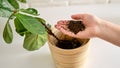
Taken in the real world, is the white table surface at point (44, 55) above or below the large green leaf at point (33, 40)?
below

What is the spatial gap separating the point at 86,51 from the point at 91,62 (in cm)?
10

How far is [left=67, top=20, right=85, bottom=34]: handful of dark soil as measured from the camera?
697 millimetres

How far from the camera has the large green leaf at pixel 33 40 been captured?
692mm

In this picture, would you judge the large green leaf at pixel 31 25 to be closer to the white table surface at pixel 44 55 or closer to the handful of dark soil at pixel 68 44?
the handful of dark soil at pixel 68 44

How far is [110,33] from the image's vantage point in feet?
2.31

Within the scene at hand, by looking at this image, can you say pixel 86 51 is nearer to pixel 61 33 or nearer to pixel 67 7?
pixel 61 33

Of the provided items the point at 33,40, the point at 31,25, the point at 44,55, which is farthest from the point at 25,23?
the point at 44,55

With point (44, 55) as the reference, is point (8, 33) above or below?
above

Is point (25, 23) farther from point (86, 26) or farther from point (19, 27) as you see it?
point (86, 26)

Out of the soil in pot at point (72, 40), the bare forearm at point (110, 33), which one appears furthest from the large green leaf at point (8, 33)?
the bare forearm at point (110, 33)

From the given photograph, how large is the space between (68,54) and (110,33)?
156 mm

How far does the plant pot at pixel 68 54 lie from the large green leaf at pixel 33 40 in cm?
3

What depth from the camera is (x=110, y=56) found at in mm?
795

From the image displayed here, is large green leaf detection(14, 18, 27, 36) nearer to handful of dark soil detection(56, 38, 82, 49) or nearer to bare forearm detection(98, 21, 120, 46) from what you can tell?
handful of dark soil detection(56, 38, 82, 49)
